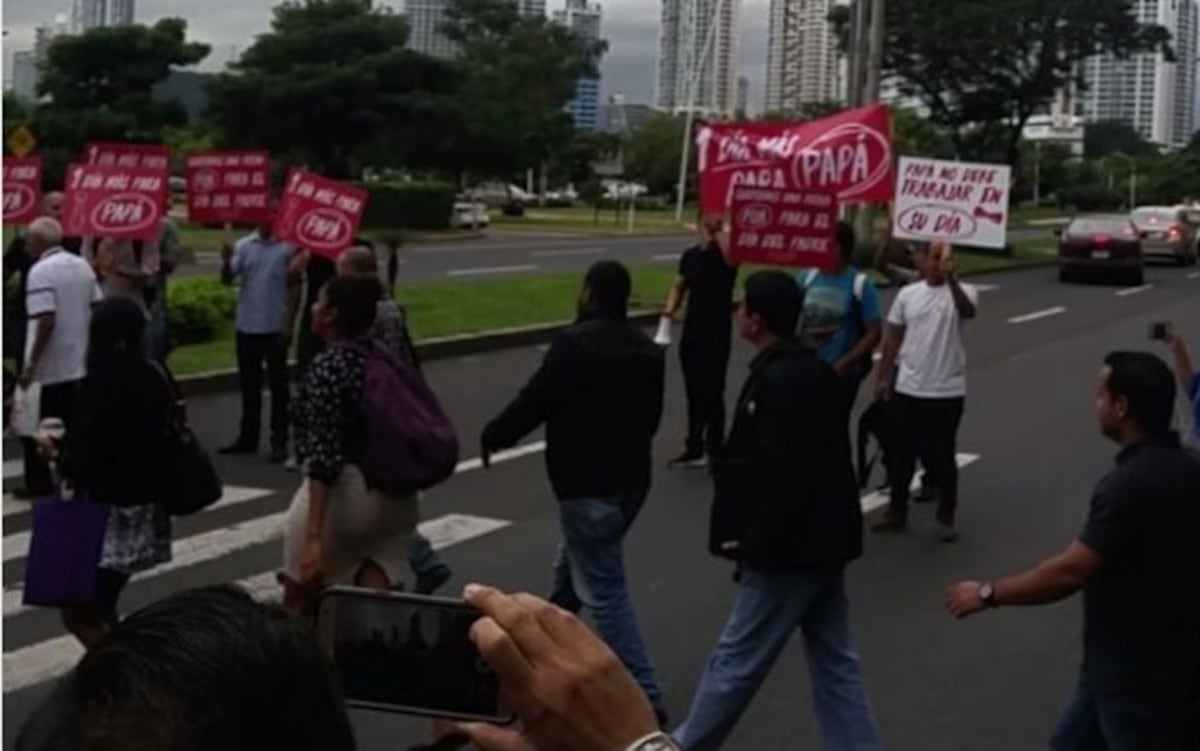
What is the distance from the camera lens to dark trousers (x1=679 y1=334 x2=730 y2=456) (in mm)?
12320

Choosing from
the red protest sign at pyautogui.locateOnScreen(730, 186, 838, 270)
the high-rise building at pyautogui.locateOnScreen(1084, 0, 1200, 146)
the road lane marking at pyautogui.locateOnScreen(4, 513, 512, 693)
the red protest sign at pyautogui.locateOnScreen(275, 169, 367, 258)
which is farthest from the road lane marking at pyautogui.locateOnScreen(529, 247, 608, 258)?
the high-rise building at pyautogui.locateOnScreen(1084, 0, 1200, 146)

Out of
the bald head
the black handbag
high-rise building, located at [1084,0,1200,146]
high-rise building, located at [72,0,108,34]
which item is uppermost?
high-rise building, located at [1084,0,1200,146]

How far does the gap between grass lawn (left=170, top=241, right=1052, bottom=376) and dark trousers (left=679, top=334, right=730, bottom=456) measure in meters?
4.81

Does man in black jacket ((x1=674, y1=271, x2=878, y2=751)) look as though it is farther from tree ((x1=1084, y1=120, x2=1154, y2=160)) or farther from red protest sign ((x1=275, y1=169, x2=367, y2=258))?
tree ((x1=1084, y1=120, x2=1154, y2=160))

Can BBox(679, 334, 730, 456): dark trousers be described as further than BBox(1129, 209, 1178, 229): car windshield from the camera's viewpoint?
No

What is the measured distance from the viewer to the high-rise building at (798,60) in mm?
61938

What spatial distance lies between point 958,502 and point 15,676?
6.27m

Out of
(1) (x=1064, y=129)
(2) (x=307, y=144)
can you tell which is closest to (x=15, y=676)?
(2) (x=307, y=144)

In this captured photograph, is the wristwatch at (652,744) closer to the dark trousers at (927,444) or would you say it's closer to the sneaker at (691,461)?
the dark trousers at (927,444)

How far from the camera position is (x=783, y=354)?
5.95 metres

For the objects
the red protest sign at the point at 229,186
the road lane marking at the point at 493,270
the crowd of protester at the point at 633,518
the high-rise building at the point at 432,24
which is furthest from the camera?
the high-rise building at the point at 432,24

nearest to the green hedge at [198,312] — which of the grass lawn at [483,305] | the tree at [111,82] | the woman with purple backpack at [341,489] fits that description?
the grass lawn at [483,305]

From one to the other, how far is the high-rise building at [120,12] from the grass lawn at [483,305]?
2298 centimetres

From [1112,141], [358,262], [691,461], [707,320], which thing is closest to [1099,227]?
[691,461]
